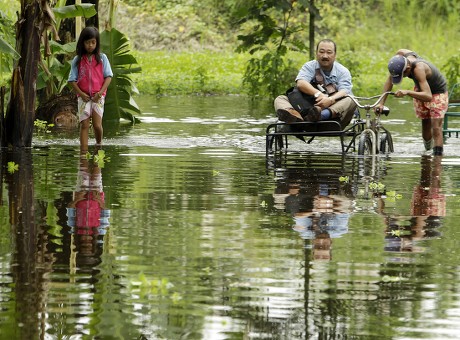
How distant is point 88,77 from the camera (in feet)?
58.3

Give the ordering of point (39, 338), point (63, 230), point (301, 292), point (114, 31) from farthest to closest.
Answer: point (114, 31) < point (63, 230) < point (301, 292) < point (39, 338)

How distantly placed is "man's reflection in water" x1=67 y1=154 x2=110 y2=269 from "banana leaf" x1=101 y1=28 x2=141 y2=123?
7314 millimetres

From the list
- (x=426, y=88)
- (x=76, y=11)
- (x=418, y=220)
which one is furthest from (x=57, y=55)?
(x=418, y=220)

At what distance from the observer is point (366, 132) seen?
17.4 meters

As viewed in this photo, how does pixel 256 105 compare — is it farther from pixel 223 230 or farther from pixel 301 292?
pixel 301 292

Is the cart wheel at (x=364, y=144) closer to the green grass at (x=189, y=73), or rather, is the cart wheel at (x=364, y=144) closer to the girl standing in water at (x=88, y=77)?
the girl standing in water at (x=88, y=77)

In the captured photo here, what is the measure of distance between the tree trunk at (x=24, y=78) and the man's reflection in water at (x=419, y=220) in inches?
228

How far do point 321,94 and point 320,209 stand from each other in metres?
5.75

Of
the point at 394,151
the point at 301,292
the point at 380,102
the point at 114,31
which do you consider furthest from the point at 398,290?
the point at 114,31

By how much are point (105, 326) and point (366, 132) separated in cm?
1064

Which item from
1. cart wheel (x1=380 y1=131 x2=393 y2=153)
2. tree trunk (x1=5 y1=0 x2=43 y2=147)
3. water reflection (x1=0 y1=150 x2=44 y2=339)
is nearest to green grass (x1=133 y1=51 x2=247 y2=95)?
tree trunk (x1=5 y1=0 x2=43 y2=147)

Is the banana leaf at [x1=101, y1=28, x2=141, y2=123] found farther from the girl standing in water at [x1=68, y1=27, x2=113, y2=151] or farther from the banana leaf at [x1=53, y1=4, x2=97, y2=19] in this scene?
the girl standing in water at [x1=68, y1=27, x2=113, y2=151]

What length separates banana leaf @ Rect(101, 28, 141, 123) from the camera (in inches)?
882

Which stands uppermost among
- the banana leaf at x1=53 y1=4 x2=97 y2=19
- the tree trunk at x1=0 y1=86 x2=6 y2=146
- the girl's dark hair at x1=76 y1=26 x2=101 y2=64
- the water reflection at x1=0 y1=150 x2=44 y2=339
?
the banana leaf at x1=53 y1=4 x2=97 y2=19
